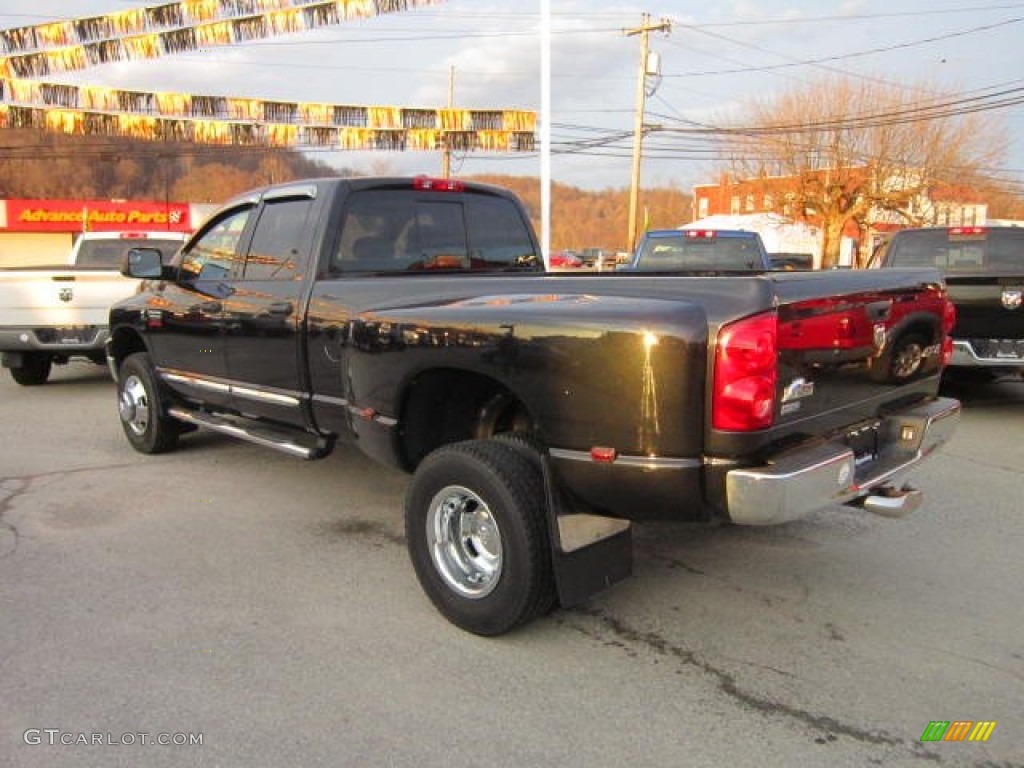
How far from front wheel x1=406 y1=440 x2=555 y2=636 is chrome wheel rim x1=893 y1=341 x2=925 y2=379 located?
170 cm

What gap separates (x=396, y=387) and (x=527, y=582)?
1.13 meters

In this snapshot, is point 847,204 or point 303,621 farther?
point 847,204

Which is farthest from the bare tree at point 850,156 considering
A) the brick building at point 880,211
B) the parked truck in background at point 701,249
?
the parked truck in background at point 701,249

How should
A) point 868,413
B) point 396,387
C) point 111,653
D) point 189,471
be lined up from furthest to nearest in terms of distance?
1. point 189,471
2. point 396,387
3. point 868,413
4. point 111,653

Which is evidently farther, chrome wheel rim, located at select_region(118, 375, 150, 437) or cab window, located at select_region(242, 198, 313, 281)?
chrome wheel rim, located at select_region(118, 375, 150, 437)

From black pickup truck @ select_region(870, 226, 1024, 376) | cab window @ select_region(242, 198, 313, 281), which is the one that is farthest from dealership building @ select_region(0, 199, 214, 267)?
black pickup truck @ select_region(870, 226, 1024, 376)

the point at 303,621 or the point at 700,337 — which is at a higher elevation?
the point at 700,337

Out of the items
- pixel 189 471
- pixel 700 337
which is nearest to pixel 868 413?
pixel 700 337

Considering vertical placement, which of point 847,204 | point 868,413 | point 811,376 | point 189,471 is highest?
point 847,204

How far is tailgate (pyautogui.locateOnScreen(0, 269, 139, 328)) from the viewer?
9.05m

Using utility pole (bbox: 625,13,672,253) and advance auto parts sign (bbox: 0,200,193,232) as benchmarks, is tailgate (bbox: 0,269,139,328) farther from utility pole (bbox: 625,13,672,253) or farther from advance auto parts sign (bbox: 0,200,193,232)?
advance auto parts sign (bbox: 0,200,193,232)

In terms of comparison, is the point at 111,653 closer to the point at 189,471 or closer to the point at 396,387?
the point at 396,387

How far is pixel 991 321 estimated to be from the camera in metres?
7.55

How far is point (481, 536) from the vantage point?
360cm
